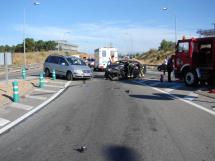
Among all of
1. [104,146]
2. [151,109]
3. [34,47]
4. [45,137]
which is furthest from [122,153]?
[34,47]

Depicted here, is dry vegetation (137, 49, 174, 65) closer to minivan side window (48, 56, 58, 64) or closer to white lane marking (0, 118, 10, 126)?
minivan side window (48, 56, 58, 64)

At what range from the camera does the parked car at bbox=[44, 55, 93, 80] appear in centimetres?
2642

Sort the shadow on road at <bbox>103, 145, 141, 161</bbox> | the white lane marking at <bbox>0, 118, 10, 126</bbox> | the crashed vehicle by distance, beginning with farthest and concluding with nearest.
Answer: the crashed vehicle
the white lane marking at <bbox>0, 118, 10, 126</bbox>
the shadow on road at <bbox>103, 145, 141, 161</bbox>

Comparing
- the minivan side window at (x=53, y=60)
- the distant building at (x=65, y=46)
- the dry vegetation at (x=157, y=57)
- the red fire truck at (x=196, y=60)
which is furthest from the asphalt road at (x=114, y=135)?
the distant building at (x=65, y=46)

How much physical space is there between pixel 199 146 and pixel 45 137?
10.6 feet

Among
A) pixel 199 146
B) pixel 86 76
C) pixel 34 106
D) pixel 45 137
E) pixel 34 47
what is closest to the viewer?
pixel 199 146

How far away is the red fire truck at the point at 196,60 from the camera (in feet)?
63.3

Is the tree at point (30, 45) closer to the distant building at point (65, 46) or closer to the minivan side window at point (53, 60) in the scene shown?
the distant building at point (65, 46)

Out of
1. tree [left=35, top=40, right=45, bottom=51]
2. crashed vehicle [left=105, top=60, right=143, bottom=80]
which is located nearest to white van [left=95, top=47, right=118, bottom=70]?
crashed vehicle [left=105, top=60, right=143, bottom=80]

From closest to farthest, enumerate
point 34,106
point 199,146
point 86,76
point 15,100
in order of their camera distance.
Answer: point 199,146
point 34,106
point 15,100
point 86,76

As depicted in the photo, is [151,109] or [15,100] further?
[15,100]

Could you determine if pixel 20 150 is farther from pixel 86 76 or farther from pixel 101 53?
pixel 101 53

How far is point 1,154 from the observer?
261 inches

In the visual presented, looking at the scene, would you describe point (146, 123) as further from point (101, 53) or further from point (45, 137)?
point (101, 53)
